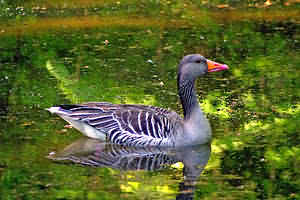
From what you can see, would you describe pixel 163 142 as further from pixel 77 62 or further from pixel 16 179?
pixel 77 62

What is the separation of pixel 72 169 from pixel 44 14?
10992 millimetres

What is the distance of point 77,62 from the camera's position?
15.9 m

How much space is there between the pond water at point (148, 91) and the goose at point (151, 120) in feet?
0.54

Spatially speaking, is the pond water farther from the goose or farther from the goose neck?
the goose neck

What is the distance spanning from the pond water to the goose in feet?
0.54

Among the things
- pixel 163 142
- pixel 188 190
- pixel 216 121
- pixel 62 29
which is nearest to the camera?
pixel 188 190

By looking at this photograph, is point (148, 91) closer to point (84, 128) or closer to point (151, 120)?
point (84, 128)

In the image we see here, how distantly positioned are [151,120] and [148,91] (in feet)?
8.78

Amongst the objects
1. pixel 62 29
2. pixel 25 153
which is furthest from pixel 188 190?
pixel 62 29

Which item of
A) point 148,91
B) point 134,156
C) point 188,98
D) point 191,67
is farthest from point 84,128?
point 148,91

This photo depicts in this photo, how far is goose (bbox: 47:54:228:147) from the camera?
1091 cm

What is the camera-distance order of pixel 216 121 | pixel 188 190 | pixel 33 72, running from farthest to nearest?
pixel 33 72, pixel 216 121, pixel 188 190

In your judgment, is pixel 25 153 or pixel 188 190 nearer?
pixel 188 190

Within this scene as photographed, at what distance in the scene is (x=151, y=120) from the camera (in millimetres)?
10953
